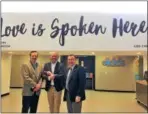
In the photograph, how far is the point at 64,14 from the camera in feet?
14.5

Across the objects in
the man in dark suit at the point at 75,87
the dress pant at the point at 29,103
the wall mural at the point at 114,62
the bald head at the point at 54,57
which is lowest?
the dress pant at the point at 29,103

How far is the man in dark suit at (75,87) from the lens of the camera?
368 cm

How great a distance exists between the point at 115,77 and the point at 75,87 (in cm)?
848

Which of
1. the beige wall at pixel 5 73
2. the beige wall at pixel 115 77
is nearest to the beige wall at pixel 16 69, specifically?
the beige wall at pixel 5 73

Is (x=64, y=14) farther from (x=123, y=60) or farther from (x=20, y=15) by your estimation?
(x=123, y=60)

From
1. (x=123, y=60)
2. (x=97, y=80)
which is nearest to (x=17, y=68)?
(x=97, y=80)

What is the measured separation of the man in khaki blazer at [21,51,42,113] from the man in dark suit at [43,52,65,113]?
7.4 inches

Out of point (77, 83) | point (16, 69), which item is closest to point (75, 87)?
point (77, 83)

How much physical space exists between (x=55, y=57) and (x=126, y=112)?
10.6 feet

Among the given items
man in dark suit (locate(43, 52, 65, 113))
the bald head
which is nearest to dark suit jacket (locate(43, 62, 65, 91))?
man in dark suit (locate(43, 52, 65, 113))

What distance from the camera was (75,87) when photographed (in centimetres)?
373

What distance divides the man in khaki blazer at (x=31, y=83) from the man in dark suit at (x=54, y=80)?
19 centimetres

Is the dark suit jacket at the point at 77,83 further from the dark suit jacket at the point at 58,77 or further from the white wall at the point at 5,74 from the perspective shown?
the white wall at the point at 5,74

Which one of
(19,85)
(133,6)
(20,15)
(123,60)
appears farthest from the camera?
(19,85)
